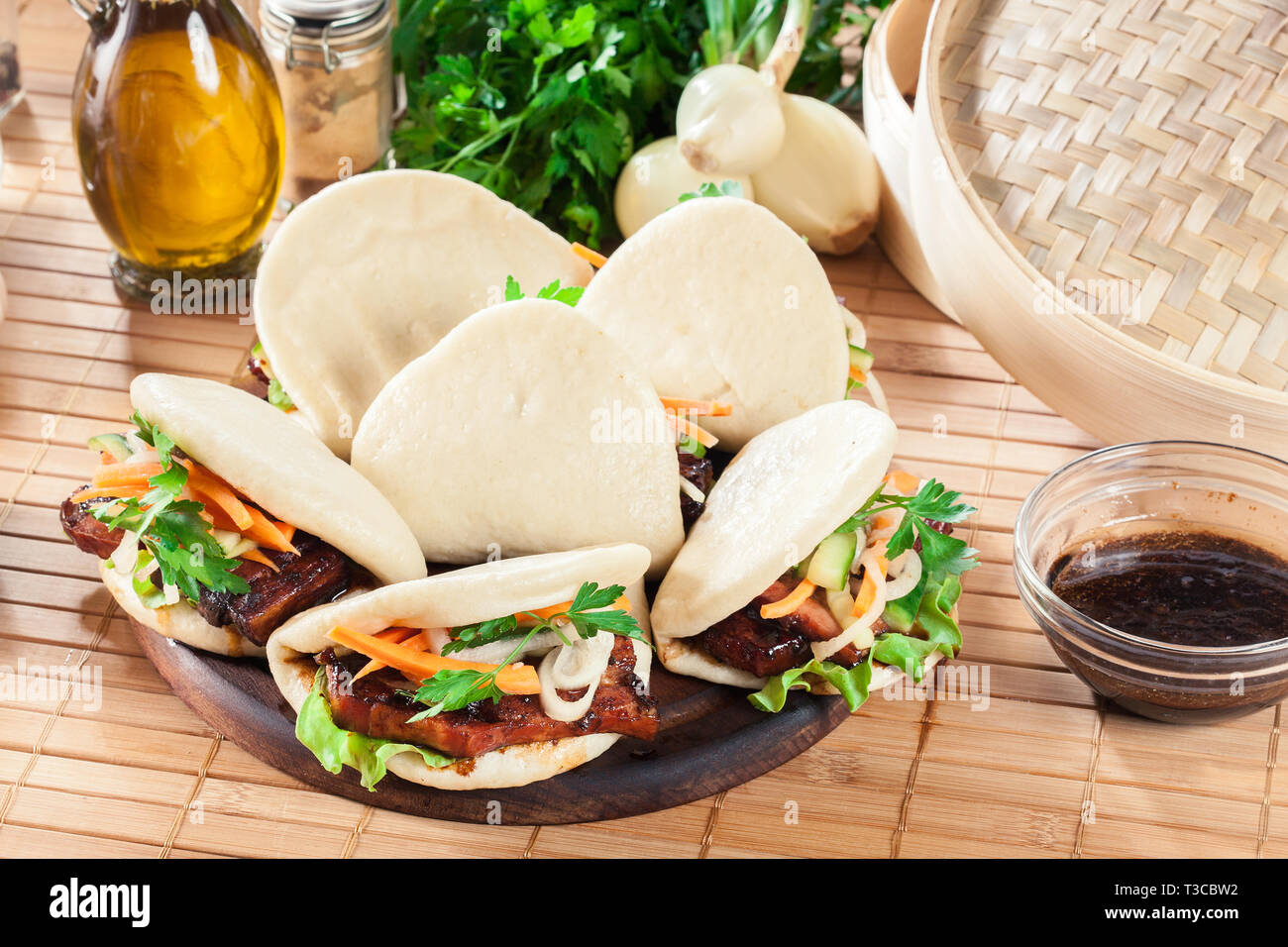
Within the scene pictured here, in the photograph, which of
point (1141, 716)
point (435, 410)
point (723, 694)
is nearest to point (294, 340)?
point (435, 410)

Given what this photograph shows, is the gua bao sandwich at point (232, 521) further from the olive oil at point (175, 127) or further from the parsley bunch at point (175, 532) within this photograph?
the olive oil at point (175, 127)

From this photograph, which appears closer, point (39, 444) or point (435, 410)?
point (435, 410)

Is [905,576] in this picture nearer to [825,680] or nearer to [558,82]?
[825,680]

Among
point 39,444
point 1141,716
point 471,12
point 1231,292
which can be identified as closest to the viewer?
point 1141,716

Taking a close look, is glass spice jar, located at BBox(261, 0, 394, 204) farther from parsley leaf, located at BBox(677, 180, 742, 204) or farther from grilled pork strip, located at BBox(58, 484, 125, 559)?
grilled pork strip, located at BBox(58, 484, 125, 559)

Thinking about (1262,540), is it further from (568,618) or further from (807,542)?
(568,618)

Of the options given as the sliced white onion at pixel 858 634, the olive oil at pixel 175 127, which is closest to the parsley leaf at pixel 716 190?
the olive oil at pixel 175 127
